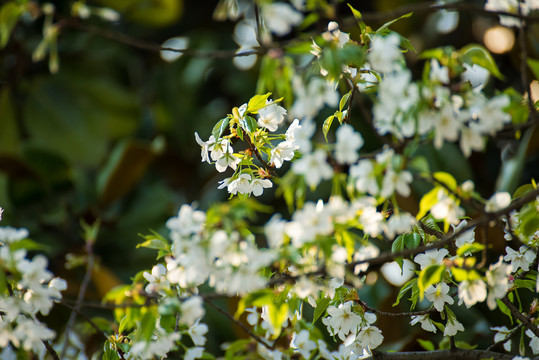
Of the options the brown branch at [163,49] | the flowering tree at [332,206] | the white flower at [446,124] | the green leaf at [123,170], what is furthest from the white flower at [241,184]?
the green leaf at [123,170]

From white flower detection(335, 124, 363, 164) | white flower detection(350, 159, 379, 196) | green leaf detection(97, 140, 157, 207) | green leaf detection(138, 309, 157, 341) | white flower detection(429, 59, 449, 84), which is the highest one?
white flower detection(429, 59, 449, 84)

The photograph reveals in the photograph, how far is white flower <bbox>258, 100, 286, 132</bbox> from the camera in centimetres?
59

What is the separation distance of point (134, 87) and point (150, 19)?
0.29 meters

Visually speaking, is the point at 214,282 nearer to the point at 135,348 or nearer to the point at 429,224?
the point at 135,348

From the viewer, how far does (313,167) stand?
419 mm

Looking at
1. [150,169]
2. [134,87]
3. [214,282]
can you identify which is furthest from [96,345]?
[134,87]

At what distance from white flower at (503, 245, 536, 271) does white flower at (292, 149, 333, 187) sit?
0.33 meters

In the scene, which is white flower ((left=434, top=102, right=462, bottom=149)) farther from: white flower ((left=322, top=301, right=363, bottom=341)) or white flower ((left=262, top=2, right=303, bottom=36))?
white flower ((left=322, top=301, right=363, bottom=341))

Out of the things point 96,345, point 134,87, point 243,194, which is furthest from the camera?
point 134,87

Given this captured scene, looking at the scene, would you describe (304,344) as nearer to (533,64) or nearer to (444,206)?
(444,206)

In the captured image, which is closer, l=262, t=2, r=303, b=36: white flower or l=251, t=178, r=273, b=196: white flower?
l=262, t=2, r=303, b=36: white flower

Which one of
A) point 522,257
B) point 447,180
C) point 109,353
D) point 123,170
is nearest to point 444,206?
point 447,180

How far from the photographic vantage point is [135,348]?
49 centimetres

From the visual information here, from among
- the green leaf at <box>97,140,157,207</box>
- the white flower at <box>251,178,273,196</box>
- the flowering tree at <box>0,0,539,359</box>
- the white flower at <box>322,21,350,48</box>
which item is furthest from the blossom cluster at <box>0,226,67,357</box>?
the green leaf at <box>97,140,157,207</box>
